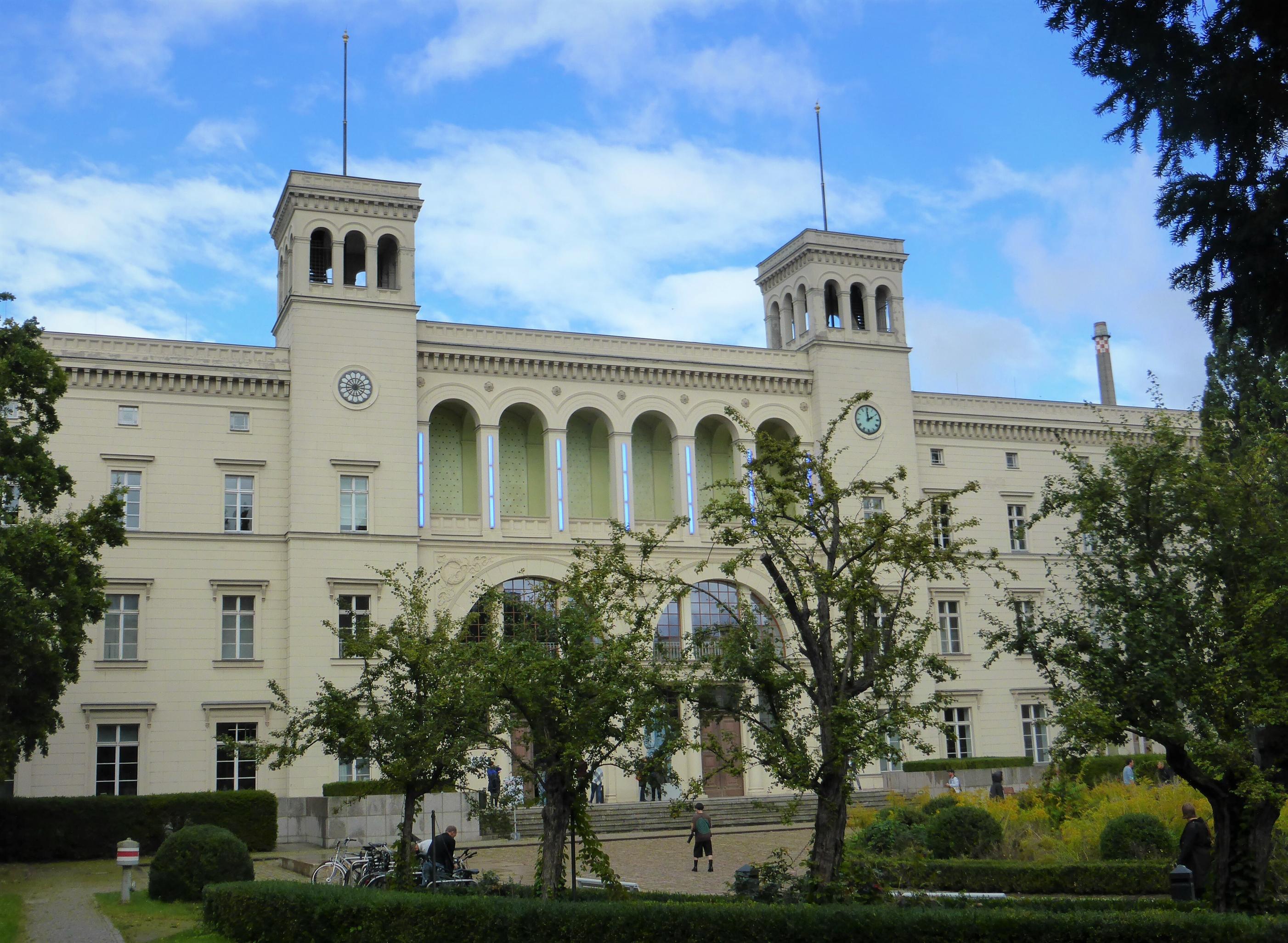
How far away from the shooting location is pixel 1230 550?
1867 cm

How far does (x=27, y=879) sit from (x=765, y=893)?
20.0m

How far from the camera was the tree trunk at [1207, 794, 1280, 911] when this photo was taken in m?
17.5

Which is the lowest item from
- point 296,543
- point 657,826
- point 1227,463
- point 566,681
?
Answer: point 657,826

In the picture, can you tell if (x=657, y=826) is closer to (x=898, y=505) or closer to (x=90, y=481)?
(x=898, y=505)

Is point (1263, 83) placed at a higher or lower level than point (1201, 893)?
higher

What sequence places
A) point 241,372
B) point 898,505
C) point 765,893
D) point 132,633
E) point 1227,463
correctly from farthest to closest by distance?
point 898,505 → point 241,372 → point 132,633 → point 1227,463 → point 765,893

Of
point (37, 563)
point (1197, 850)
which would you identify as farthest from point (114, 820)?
point (1197, 850)

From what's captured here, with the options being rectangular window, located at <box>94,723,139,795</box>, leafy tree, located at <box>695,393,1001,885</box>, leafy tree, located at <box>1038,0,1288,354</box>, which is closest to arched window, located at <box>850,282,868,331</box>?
rectangular window, located at <box>94,723,139,795</box>

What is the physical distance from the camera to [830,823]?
18.5 m

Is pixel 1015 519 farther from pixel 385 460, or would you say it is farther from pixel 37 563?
pixel 37 563

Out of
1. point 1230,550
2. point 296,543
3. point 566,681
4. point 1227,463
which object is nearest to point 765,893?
point 566,681

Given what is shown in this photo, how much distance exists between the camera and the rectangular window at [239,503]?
43.8 m

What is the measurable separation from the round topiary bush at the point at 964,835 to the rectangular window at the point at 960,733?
2308 cm

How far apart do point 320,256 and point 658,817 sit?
23505 mm
